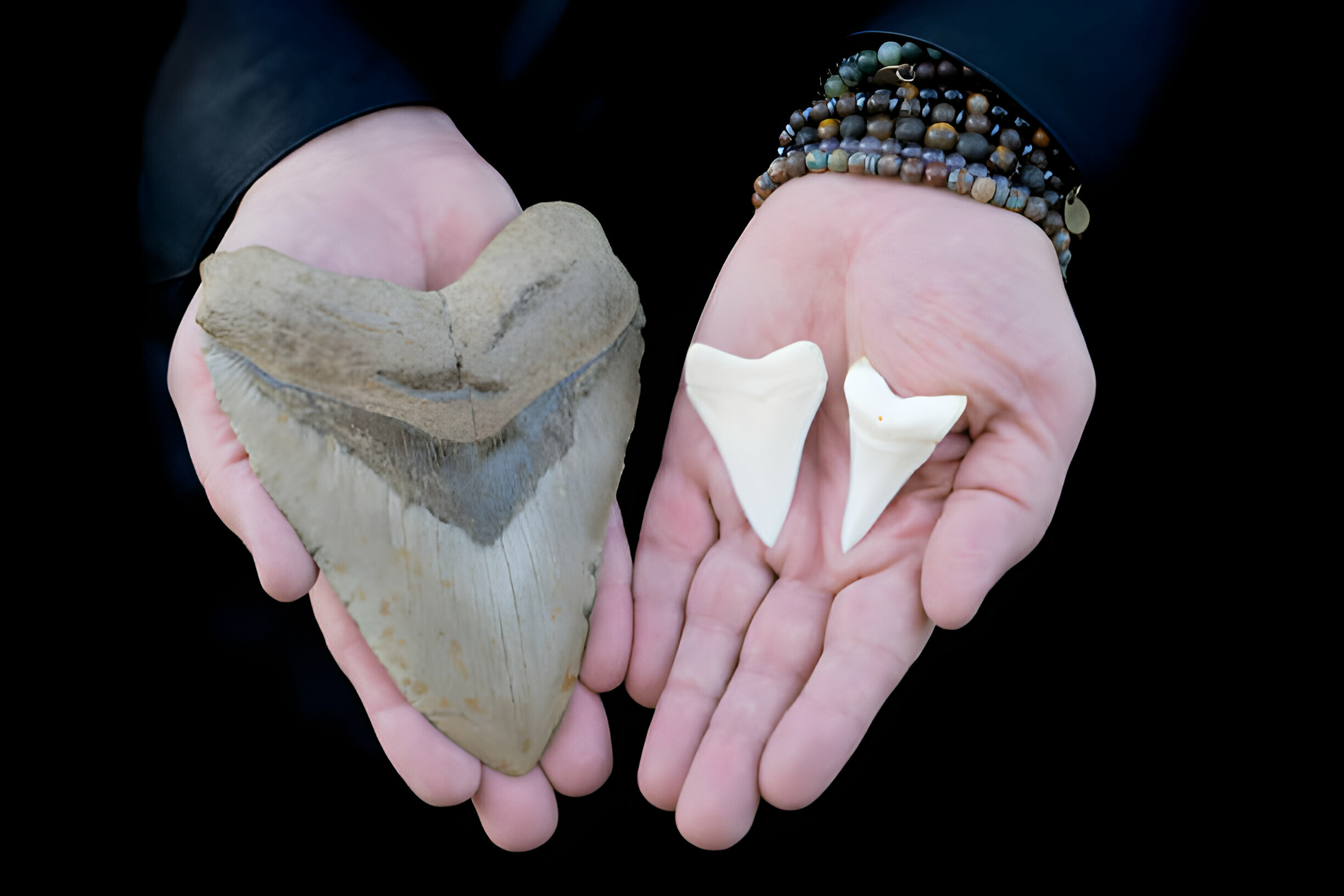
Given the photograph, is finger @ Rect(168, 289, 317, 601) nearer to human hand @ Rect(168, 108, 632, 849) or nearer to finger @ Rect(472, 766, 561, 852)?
human hand @ Rect(168, 108, 632, 849)

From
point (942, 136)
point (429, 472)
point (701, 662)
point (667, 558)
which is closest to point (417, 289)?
point (429, 472)

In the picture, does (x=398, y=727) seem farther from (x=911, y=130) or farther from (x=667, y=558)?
(x=911, y=130)

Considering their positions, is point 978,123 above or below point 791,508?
above

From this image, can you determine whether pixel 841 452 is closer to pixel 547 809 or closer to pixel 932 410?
pixel 932 410

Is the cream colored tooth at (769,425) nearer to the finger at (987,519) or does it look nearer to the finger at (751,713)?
the finger at (751,713)

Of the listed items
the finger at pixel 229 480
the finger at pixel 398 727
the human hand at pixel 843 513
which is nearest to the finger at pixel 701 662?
the human hand at pixel 843 513
